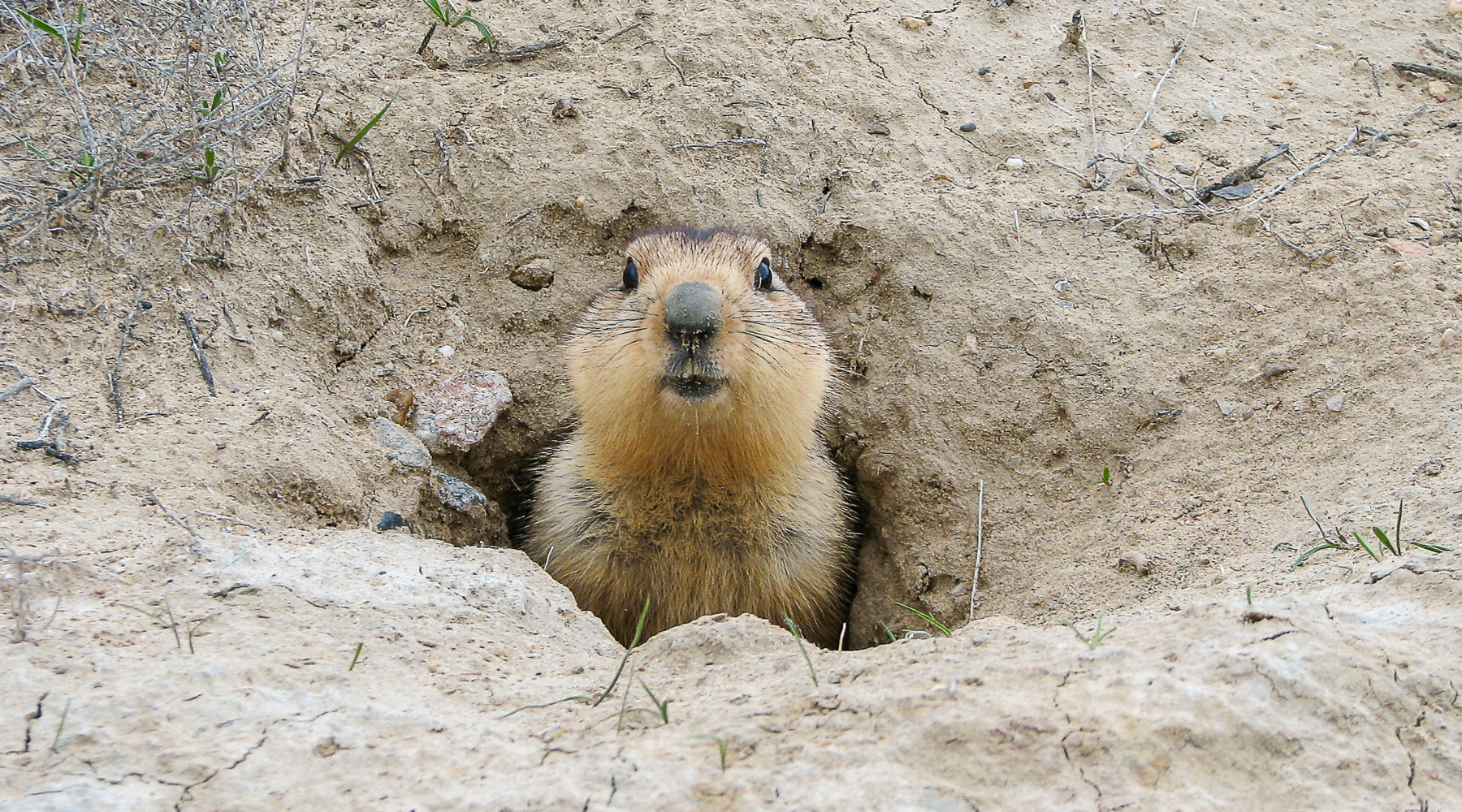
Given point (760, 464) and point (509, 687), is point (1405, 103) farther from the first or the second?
point (509, 687)

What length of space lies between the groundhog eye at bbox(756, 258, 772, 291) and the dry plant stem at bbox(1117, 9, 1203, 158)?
100 inches

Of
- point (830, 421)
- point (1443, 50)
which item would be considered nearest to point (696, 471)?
point (830, 421)

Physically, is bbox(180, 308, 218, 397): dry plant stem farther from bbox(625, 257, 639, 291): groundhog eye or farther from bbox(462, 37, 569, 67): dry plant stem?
bbox(462, 37, 569, 67): dry plant stem

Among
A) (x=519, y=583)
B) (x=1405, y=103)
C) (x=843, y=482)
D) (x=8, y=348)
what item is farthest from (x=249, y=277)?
(x=1405, y=103)

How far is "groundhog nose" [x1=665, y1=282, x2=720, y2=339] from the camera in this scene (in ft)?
14.2

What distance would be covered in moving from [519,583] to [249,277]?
2.33 m

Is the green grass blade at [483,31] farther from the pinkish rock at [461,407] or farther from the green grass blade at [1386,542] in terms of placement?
the green grass blade at [1386,542]

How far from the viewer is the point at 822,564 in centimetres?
570

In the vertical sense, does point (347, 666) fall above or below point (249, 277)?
below

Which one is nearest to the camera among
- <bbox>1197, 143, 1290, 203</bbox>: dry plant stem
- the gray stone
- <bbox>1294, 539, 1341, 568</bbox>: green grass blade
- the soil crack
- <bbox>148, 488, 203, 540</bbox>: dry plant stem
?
the soil crack

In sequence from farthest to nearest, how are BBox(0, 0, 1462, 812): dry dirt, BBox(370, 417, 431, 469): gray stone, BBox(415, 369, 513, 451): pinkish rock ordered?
BBox(415, 369, 513, 451): pinkish rock → BBox(370, 417, 431, 469): gray stone → BBox(0, 0, 1462, 812): dry dirt

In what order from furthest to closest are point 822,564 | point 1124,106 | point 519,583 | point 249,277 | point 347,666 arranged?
point 1124,106 → point 822,564 → point 249,277 → point 519,583 → point 347,666

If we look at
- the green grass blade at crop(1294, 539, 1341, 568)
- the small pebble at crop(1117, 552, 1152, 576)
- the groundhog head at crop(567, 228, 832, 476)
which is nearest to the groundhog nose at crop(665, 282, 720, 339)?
the groundhog head at crop(567, 228, 832, 476)

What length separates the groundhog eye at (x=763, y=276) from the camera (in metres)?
5.57
